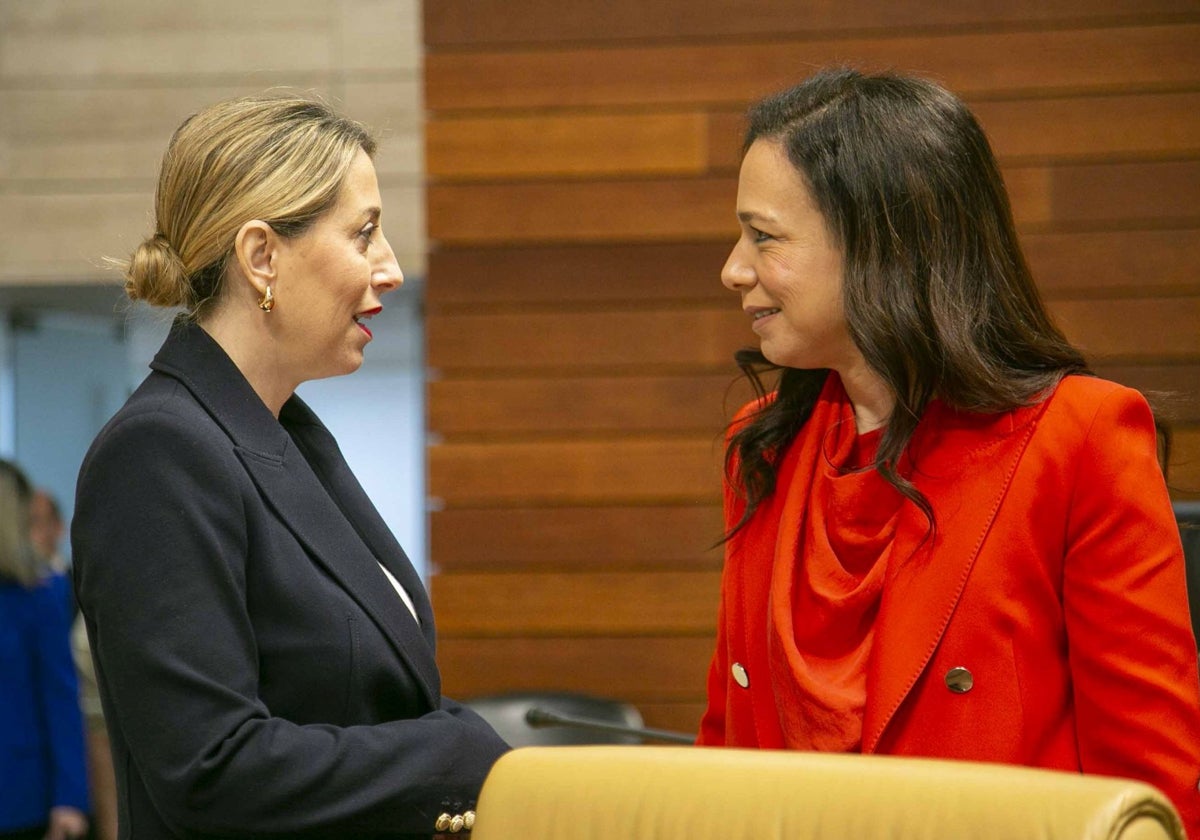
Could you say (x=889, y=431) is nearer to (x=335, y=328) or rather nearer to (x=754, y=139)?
(x=754, y=139)

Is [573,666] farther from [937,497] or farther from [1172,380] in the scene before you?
[937,497]

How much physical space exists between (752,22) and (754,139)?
2.05 m

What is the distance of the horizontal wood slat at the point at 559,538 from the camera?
3.64 metres

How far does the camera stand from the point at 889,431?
1.59m

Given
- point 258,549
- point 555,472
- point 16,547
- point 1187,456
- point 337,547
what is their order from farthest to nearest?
point 16,547, point 555,472, point 1187,456, point 337,547, point 258,549

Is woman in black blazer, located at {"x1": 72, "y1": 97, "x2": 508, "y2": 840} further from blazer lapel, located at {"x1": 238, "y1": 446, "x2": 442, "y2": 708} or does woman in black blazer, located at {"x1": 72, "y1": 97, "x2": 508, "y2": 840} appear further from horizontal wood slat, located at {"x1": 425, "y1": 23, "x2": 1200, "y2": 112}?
horizontal wood slat, located at {"x1": 425, "y1": 23, "x2": 1200, "y2": 112}

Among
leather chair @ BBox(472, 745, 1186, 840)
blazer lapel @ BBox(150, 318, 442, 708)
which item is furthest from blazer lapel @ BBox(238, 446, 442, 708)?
leather chair @ BBox(472, 745, 1186, 840)

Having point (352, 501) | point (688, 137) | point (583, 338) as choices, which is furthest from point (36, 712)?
point (352, 501)

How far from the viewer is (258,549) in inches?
58.8

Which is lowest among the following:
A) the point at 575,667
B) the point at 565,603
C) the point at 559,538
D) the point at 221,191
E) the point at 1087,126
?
the point at 575,667

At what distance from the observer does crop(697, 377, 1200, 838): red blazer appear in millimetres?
1397

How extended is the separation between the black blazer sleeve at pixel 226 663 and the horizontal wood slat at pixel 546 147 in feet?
7.30

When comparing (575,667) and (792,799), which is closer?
(792,799)

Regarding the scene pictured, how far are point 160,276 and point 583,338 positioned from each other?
2.12m
